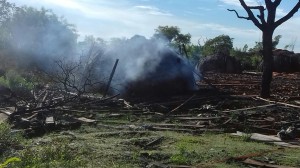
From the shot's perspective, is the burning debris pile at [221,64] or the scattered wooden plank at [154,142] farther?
the burning debris pile at [221,64]

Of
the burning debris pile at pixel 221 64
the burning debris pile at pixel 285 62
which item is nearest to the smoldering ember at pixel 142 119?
the burning debris pile at pixel 221 64

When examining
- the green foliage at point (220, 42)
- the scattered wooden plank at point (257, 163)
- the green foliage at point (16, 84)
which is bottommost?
the scattered wooden plank at point (257, 163)

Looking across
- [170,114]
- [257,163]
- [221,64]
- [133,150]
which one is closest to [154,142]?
[133,150]

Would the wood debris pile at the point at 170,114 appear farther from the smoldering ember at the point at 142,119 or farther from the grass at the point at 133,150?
the grass at the point at 133,150

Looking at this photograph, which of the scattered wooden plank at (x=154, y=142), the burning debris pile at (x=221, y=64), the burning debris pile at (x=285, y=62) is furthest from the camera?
the burning debris pile at (x=285, y=62)

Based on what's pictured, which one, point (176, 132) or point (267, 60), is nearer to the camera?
point (176, 132)

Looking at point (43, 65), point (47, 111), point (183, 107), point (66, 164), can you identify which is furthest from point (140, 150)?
point (43, 65)

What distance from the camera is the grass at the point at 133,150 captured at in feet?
21.3

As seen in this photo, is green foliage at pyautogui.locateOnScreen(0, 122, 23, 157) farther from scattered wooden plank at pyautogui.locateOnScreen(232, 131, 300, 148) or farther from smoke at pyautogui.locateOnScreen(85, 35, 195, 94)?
smoke at pyautogui.locateOnScreen(85, 35, 195, 94)

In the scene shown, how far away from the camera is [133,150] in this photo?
Result: 24.3 feet

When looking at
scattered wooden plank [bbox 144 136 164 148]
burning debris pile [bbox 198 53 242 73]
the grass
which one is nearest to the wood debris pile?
the grass

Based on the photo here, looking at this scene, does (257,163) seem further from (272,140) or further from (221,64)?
(221,64)

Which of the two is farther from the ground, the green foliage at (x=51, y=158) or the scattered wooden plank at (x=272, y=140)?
the scattered wooden plank at (x=272, y=140)

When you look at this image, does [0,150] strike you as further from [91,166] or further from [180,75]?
[180,75]
